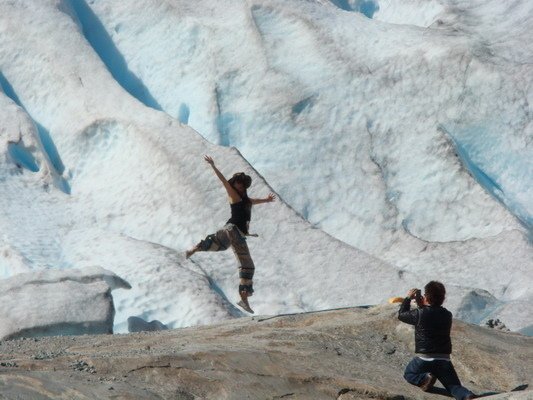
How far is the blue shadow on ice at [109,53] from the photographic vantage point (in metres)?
23.8

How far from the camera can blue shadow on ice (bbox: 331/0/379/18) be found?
28.5 m

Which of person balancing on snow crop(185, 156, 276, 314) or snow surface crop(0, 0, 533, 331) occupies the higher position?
person balancing on snow crop(185, 156, 276, 314)

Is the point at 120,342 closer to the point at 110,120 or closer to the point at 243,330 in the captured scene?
the point at 243,330

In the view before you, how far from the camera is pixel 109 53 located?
24.5 metres

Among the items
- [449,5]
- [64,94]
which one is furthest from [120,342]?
[449,5]

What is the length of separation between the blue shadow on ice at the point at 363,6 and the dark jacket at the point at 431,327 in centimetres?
2061

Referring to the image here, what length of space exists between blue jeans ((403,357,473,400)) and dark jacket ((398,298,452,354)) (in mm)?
111

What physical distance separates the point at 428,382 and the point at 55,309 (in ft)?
22.6

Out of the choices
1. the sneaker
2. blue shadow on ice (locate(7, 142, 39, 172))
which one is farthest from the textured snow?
the sneaker

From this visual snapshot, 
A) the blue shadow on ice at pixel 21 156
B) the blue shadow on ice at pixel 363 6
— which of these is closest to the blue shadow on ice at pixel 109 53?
the blue shadow on ice at pixel 21 156

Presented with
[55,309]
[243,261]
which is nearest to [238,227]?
[243,261]

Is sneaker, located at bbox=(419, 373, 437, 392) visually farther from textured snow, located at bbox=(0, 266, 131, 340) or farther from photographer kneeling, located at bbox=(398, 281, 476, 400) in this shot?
textured snow, located at bbox=(0, 266, 131, 340)

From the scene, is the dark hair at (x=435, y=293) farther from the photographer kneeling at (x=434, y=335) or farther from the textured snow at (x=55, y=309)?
the textured snow at (x=55, y=309)

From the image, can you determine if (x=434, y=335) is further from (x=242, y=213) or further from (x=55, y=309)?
(x=55, y=309)
